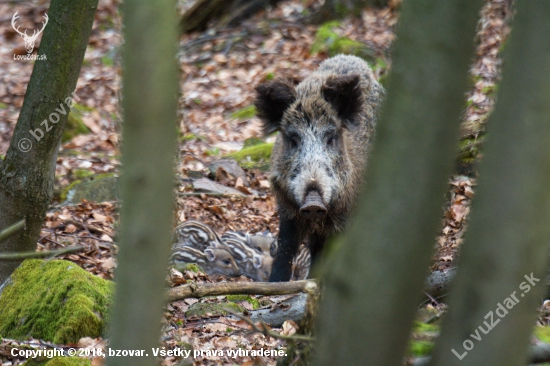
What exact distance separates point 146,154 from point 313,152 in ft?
15.7

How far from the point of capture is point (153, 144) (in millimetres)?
1785

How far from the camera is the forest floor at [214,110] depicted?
21.4 ft

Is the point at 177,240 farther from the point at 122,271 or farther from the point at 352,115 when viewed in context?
the point at 122,271

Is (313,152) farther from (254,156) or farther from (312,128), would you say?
(254,156)

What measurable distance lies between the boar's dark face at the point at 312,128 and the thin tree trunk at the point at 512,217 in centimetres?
437

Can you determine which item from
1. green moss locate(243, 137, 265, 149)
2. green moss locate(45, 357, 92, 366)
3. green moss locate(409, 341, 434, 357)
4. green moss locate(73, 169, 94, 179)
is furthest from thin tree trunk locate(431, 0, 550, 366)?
green moss locate(243, 137, 265, 149)

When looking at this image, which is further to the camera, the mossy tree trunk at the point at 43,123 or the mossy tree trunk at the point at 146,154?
the mossy tree trunk at the point at 43,123

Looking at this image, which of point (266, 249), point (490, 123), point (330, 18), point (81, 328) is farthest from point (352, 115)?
point (330, 18)

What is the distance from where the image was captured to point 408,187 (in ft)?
6.07

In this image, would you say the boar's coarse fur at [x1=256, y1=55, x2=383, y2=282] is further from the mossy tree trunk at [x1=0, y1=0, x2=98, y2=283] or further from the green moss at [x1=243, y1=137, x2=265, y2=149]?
the green moss at [x1=243, y1=137, x2=265, y2=149]

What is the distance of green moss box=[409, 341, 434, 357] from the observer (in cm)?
295

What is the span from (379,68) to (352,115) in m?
5.65

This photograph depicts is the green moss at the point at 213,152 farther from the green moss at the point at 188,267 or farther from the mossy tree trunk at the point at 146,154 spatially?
the mossy tree trunk at the point at 146,154

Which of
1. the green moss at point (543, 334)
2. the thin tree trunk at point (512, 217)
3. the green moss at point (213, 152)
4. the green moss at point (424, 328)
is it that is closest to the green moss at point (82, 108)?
the green moss at point (213, 152)
